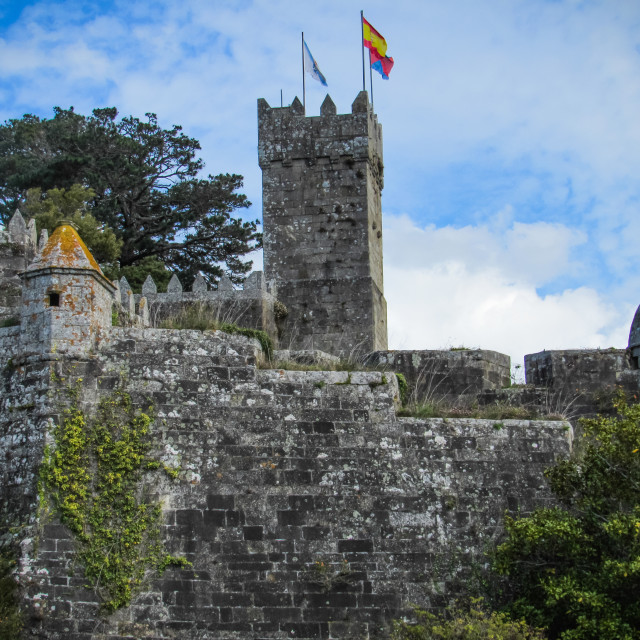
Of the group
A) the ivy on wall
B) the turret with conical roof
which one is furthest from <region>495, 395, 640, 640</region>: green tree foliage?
the turret with conical roof

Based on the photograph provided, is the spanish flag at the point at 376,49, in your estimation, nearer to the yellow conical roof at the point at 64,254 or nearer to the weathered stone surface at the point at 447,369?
the weathered stone surface at the point at 447,369

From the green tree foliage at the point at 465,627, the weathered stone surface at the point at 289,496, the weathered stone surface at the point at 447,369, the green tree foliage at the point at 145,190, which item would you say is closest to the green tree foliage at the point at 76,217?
the green tree foliage at the point at 145,190

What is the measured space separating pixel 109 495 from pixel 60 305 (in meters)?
2.39

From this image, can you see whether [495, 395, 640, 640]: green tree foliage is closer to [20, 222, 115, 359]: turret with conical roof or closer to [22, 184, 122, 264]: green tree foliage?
[20, 222, 115, 359]: turret with conical roof

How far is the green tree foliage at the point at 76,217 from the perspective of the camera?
2538 centimetres

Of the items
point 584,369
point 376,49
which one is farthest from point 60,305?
point 376,49

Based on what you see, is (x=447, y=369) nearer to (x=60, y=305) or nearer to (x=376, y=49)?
(x=60, y=305)

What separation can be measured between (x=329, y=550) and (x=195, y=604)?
65.5 inches

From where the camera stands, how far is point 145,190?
33.0 m

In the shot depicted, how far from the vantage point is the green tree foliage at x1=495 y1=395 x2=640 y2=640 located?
31.9 feet

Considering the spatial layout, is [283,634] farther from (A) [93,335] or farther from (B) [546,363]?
(B) [546,363]

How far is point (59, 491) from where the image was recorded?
429 inches

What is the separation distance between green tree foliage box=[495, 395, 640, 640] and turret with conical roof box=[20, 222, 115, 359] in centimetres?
559

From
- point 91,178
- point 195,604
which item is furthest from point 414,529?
point 91,178
